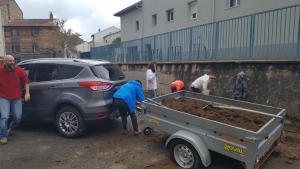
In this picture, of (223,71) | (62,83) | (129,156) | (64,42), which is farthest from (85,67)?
(64,42)

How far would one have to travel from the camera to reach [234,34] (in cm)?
720

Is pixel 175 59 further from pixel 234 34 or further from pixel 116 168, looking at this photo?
pixel 116 168

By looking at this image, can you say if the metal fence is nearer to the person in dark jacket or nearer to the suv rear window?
the person in dark jacket

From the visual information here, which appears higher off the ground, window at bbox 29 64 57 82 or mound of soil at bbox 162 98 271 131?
window at bbox 29 64 57 82

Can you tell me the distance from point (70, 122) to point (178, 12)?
13.8 meters

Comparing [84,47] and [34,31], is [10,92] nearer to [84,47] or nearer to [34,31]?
[34,31]

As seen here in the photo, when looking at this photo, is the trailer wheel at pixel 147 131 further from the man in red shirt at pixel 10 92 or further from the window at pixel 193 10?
the window at pixel 193 10

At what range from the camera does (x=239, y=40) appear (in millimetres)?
7039

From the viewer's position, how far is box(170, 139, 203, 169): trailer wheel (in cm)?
334

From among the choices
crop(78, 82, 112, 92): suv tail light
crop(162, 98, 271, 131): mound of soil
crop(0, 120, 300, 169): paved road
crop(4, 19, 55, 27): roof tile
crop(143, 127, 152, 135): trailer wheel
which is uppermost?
crop(4, 19, 55, 27): roof tile

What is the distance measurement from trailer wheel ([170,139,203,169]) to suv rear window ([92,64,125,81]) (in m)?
2.25

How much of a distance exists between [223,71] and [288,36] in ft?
6.61

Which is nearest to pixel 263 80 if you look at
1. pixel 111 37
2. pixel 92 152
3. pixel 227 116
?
pixel 227 116

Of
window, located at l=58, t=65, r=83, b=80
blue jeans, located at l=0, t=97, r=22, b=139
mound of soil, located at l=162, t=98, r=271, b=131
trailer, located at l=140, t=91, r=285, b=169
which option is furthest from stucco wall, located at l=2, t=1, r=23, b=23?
trailer, located at l=140, t=91, r=285, b=169
